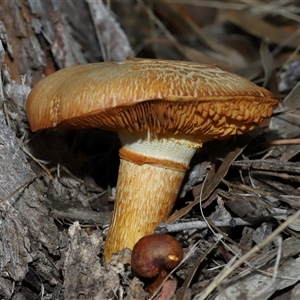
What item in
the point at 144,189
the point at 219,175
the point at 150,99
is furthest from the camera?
the point at 219,175

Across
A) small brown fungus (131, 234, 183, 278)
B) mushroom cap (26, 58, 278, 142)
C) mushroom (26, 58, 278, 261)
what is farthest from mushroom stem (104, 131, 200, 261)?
small brown fungus (131, 234, 183, 278)

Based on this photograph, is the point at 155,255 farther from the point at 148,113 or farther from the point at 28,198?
the point at 28,198

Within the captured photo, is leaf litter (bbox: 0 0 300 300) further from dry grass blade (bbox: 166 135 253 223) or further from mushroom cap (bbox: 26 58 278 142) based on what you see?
mushroom cap (bbox: 26 58 278 142)

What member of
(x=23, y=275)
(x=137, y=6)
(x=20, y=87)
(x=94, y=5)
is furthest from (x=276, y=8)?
(x=23, y=275)

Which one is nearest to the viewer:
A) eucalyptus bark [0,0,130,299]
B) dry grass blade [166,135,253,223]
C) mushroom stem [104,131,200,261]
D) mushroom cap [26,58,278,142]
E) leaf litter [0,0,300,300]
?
mushroom cap [26,58,278,142]

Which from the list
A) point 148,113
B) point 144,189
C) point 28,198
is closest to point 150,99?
point 148,113

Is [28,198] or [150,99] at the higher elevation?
[150,99]
